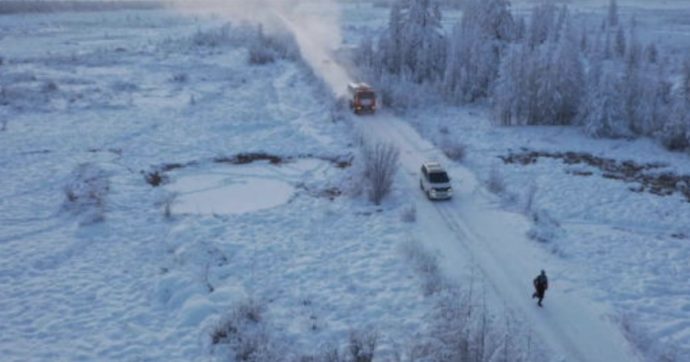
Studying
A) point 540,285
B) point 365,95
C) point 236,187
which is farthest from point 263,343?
point 365,95

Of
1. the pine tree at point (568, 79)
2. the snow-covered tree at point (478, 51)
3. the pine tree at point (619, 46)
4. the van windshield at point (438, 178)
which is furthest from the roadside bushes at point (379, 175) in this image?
the pine tree at point (619, 46)

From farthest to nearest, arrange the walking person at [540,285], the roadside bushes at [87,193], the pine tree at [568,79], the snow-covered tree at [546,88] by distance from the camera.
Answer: the snow-covered tree at [546,88], the pine tree at [568,79], the roadside bushes at [87,193], the walking person at [540,285]

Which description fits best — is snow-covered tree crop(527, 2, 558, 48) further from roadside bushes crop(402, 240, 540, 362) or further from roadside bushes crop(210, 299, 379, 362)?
roadside bushes crop(210, 299, 379, 362)

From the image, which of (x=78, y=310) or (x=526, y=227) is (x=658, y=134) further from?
(x=78, y=310)

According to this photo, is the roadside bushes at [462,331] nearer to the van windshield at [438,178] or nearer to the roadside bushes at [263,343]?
the roadside bushes at [263,343]

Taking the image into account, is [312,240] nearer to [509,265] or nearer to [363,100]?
[509,265]
